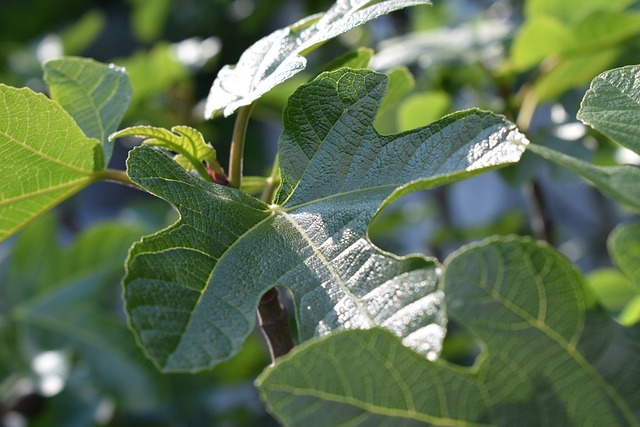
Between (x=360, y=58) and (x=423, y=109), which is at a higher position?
(x=360, y=58)

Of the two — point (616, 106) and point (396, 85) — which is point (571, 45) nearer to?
point (396, 85)

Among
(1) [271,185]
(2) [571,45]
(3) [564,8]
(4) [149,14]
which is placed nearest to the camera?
(1) [271,185]

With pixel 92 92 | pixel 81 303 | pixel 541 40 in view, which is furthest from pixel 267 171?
pixel 92 92

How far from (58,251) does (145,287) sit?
1.00m

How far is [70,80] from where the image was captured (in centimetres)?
71

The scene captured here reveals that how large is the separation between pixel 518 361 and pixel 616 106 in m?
0.16

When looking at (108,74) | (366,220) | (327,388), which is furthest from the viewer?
(108,74)

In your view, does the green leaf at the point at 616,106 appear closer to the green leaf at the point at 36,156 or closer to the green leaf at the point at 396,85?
the green leaf at the point at 396,85

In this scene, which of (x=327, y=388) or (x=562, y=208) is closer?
(x=327, y=388)

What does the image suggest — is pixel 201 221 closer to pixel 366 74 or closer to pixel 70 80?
pixel 366 74

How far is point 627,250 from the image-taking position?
56cm

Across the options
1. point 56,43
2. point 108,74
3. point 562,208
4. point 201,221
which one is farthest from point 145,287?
point 562,208

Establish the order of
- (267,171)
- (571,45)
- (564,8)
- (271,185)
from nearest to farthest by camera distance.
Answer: (271,185) → (571,45) → (564,8) → (267,171)

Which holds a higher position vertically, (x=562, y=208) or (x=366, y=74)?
(x=366, y=74)
